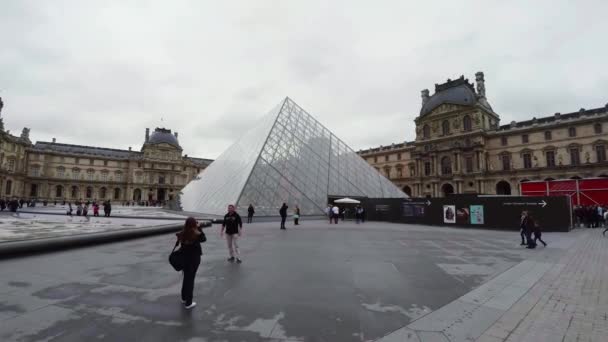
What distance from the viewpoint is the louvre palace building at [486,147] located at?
39875mm

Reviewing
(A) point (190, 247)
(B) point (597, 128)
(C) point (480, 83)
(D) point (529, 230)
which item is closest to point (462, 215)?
(D) point (529, 230)

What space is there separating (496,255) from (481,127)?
4689 centimetres

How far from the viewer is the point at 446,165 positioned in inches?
2003

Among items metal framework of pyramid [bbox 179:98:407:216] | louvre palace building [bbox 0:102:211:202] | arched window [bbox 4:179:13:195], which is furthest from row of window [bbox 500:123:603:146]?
arched window [bbox 4:179:13:195]

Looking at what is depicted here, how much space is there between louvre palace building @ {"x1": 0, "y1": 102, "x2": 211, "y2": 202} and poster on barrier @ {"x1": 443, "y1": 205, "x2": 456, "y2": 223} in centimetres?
6219

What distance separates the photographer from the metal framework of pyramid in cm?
1909

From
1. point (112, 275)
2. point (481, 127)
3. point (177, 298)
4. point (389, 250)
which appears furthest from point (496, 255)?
point (481, 127)

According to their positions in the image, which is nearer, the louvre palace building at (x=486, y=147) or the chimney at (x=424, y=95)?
the louvre palace building at (x=486, y=147)

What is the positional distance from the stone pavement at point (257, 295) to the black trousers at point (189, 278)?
146 millimetres

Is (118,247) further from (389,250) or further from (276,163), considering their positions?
(276,163)

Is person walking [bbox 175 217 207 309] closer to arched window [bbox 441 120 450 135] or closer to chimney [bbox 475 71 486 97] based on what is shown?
arched window [bbox 441 120 450 135]

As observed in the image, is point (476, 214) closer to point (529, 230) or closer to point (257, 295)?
point (529, 230)

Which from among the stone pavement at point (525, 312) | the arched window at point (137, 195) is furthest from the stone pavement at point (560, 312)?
the arched window at point (137, 195)

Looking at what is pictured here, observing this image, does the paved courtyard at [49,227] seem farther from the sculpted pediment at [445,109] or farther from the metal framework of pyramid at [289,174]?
the sculpted pediment at [445,109]
